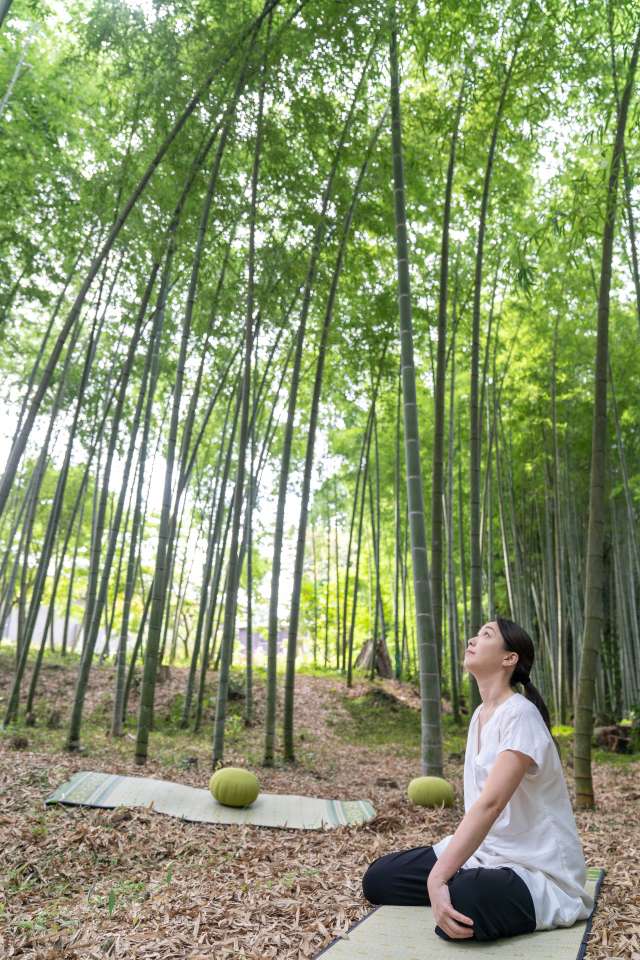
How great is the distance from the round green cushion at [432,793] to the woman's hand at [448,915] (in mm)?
2026

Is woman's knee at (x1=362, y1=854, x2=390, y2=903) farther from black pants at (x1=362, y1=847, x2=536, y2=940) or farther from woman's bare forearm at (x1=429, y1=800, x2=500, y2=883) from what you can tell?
woman's bare forearm at (x1=429, y1=800, x2=500, y2=883)

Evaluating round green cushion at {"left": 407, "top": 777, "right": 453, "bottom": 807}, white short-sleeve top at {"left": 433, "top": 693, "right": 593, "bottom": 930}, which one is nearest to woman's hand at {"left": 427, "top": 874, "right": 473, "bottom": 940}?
white short-sleeve top at {"left": 433, "top": 693, "right": 593, "bottom": 930}

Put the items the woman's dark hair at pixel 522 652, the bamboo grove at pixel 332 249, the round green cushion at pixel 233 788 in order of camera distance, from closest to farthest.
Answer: the woman's dark hair at pixel 522 652
the round green cushion at pixel 233 788
the bamboo grove at pixel 332 249

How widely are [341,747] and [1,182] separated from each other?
5956 millimetres

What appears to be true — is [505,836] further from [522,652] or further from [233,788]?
[233,788]

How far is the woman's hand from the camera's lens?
1.56 metres

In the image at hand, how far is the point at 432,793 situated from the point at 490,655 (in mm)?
2053

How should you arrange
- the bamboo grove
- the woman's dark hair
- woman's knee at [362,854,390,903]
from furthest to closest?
the bamboo grove → woman's knee at [362,854,390,903] → the woman's dark hair

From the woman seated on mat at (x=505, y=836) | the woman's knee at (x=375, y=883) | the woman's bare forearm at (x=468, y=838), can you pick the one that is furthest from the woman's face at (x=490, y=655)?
the woman's knee at (x=375, y=883)

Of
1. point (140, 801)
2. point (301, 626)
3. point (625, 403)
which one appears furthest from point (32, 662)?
point (301, 626)

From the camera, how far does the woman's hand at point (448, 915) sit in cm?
156

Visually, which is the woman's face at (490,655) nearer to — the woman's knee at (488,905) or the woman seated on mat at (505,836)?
the woman seated on mat at (505,836)

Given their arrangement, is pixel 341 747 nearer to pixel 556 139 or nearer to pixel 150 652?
pixel 150 652

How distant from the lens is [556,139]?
5.38m
